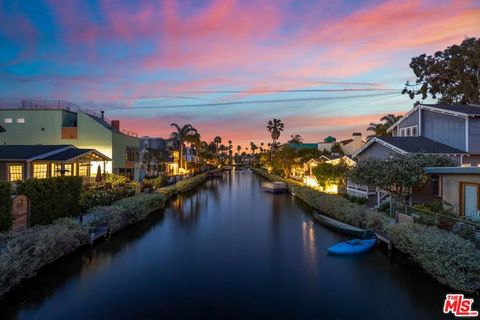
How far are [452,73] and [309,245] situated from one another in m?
39.0

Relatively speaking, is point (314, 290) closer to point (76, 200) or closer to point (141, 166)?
point (76, 200)

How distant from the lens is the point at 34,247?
13680mm

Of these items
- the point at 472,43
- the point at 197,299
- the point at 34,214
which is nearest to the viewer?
the point at 197,299

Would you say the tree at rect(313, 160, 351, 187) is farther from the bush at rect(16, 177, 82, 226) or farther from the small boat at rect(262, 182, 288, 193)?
the bush at rect(16, 177, 82, 226)

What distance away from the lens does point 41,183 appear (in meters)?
17.8

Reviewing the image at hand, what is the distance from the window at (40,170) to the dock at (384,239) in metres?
28.1

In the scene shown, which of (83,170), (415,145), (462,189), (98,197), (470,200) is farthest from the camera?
(83,170)

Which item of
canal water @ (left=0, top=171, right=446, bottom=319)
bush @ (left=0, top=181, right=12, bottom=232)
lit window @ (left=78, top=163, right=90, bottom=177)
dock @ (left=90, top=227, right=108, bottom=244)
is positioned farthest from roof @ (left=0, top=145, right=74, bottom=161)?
bush @ (left=0, top=181, right=12, bottom=232)

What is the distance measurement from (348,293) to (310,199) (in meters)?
23.3

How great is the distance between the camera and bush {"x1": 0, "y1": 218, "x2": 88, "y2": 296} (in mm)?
11867

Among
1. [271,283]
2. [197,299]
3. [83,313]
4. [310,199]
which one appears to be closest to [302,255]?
[271,283]

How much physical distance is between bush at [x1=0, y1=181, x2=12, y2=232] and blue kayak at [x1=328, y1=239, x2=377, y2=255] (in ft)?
55.5

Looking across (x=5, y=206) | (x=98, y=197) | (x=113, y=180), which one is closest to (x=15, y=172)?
(x=113, y=180)

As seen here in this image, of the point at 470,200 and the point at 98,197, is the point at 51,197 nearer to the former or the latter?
the point at 98,197
